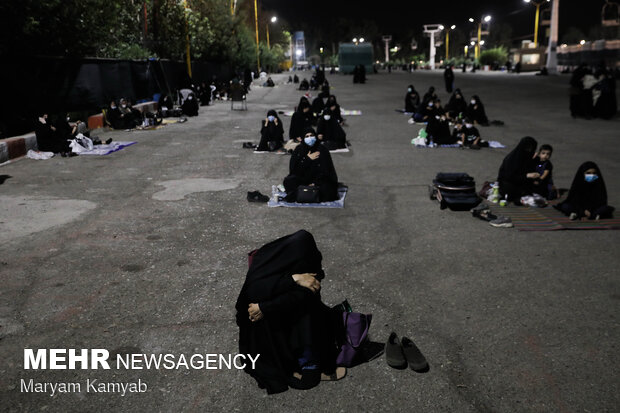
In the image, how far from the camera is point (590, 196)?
7105 millimetres

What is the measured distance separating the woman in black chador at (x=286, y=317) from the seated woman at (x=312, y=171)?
455cm

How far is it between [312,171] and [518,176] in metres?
3.28

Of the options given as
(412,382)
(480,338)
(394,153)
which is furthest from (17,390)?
(394,153)

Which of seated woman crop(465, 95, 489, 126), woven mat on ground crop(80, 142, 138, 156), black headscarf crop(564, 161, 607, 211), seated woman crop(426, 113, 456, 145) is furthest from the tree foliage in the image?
black headscarf crop(564, 161, 607, 211)

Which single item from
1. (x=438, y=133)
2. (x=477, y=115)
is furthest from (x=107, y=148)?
(x=477, y=115)

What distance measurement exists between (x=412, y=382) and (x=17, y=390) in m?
2.78

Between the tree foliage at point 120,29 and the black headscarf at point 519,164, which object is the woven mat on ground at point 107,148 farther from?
the black headscarf at point 519,164

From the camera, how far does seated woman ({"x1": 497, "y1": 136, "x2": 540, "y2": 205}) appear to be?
26.3 feet

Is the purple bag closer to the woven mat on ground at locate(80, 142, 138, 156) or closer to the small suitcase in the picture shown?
the small suitcase

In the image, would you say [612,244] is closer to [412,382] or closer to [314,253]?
[412,382]

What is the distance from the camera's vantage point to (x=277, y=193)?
873 centimetres

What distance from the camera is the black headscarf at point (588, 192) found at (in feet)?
23.2

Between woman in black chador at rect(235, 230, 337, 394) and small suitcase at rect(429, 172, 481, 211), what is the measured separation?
14.7 feet

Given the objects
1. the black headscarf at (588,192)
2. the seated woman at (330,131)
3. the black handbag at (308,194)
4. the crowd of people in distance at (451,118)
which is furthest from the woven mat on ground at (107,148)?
the black headscarf at (588,192)
